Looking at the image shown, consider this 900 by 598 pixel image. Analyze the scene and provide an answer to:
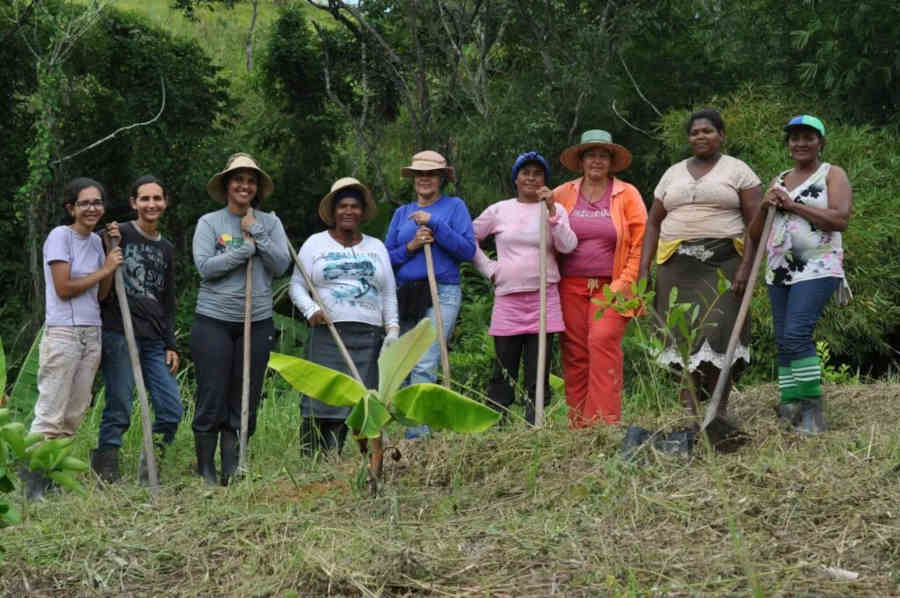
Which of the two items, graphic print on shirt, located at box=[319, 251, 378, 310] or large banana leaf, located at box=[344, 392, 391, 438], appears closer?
large banana leaf, located at box=[344, 392, 391, 438]

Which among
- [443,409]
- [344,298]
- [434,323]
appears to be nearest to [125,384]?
[344,298]

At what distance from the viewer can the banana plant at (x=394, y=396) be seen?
4.12m

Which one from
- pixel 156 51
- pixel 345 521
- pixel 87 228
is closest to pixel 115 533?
pixel 345 521

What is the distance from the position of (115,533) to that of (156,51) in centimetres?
1112

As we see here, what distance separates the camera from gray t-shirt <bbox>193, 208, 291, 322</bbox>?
5477 mm

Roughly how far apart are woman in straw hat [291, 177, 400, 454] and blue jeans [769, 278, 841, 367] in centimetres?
197

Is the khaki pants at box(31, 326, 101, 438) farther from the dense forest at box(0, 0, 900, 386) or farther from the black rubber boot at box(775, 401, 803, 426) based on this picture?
the dense forest at box(0, 0, 900, 386)

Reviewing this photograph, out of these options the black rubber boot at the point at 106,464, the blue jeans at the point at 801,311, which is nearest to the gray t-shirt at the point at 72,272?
the black rubber boot at the point at 106,464

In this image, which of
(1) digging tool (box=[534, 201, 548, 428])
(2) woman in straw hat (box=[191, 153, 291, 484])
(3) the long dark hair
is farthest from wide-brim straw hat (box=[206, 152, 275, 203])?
(1) digging tool (box=[534, 201, 548, 428])

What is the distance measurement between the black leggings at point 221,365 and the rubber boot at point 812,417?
2657 mm

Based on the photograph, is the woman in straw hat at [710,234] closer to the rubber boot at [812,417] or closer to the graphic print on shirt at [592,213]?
the rubber boot at [812,417]

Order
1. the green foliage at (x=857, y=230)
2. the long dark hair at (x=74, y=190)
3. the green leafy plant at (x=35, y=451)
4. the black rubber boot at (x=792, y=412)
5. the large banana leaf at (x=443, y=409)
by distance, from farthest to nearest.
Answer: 1. the green foliage at (x=857, y=230)
2. the long dark hair at (x=74, y=190)
3. the black rubber boot at (x=792, y=412)
4. the large banana leaf at (x=443, y=409)
5. the green leafy plant at (x=35, y=451)

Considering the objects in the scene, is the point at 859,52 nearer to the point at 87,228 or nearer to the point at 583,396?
the point at 583,396

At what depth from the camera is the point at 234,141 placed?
15.0 meters
